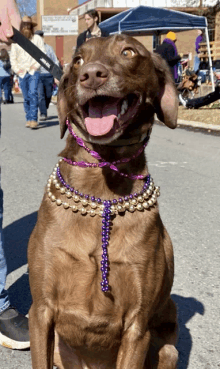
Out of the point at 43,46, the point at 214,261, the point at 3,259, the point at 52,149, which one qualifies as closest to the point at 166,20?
the point at 43,46

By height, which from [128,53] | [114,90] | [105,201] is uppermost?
[128,53]

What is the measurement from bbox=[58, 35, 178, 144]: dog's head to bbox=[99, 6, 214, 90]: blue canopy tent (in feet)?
42.1

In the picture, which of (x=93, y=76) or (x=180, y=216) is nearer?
(x=93, y=76)

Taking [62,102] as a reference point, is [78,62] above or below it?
above

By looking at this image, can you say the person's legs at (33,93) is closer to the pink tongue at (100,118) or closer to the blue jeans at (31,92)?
the blue jeans at (31,92)

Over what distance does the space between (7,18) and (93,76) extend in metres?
1.15

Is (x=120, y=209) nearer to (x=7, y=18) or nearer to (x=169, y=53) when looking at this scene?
(x=7, y=18)

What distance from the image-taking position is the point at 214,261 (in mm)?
3965

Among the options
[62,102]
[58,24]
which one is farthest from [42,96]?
[62,102]

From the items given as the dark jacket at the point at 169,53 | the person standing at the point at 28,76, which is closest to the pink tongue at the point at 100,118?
the person standing at the point at 28,76

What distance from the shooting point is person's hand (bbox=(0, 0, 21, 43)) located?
2875 millimetres

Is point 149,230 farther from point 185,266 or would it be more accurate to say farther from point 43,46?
point 43,46

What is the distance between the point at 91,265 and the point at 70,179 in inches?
16.7

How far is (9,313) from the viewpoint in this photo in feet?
9.95
